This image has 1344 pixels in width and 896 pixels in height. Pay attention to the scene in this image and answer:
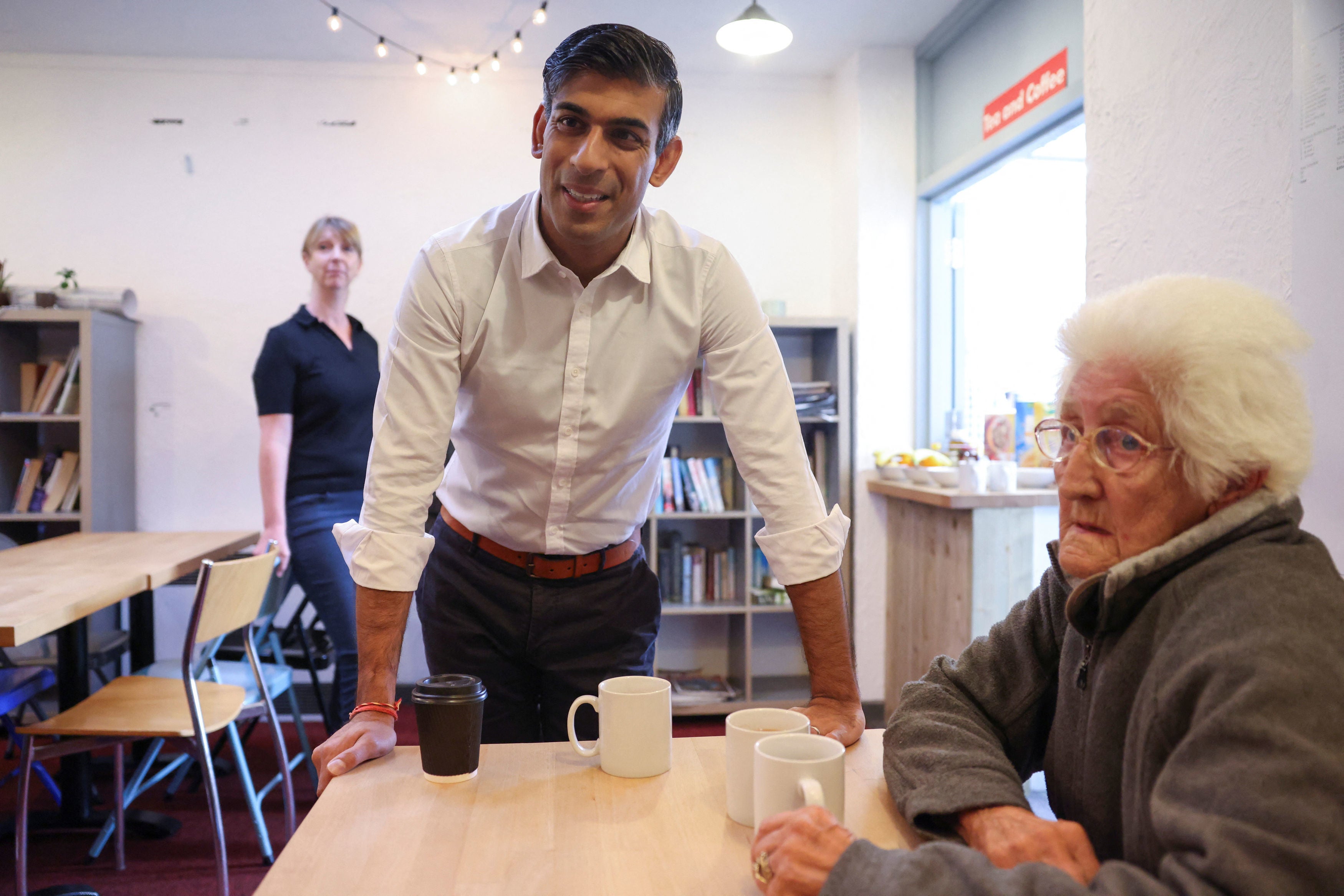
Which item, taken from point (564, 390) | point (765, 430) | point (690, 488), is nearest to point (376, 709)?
point (564, 390)

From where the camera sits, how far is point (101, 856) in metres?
2.78

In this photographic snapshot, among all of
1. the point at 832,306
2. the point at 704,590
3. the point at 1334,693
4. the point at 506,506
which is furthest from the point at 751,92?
the point at 1334,693

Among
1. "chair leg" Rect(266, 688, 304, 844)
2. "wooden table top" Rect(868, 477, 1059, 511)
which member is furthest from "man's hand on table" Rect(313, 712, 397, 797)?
"wooden table top" Rect(868, 477, 1059, 511)

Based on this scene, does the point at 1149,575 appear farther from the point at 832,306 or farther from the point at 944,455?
the point at 832,306

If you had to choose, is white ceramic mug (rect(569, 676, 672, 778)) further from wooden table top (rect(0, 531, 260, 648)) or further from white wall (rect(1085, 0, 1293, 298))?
wooden table top (rect(0, 531, 260, 648))

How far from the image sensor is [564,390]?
1.59 metres

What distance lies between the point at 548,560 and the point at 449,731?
59 centimetres

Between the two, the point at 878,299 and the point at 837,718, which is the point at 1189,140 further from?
the point at 878,299

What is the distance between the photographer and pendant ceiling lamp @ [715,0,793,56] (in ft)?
11.3

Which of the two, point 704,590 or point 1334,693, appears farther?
point 704,590

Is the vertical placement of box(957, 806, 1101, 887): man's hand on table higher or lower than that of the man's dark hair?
lower

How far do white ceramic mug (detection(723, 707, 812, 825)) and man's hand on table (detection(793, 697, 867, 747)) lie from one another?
16 cm

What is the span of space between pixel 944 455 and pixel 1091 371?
2.95 m

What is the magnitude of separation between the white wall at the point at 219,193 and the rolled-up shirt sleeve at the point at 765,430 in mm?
2848
